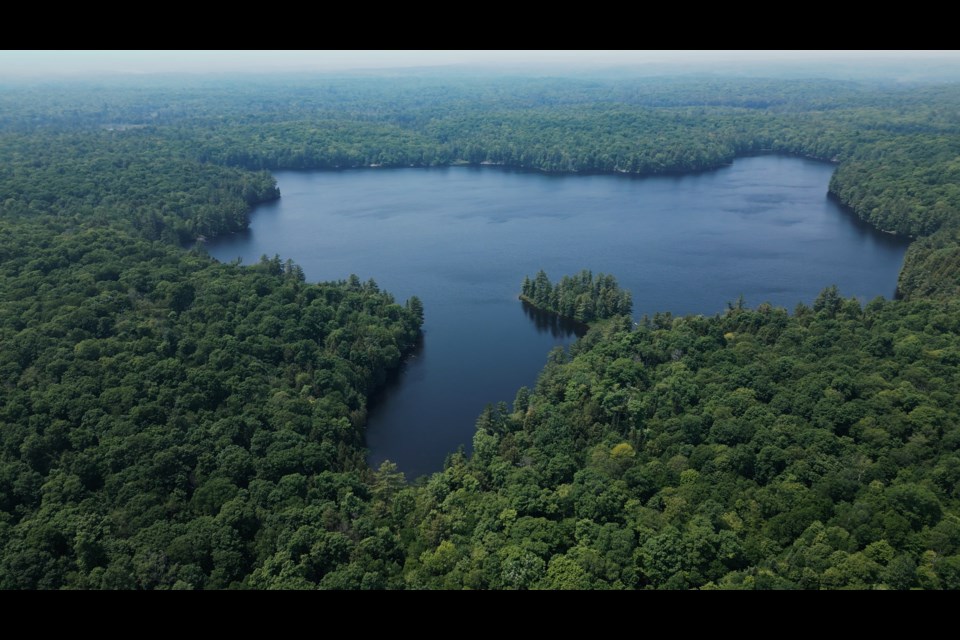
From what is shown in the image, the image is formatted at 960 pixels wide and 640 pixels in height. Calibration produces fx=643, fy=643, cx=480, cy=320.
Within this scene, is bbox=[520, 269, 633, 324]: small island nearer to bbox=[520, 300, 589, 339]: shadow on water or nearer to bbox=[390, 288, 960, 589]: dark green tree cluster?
bbox=[520, 300, 589, 339]: shadow on water

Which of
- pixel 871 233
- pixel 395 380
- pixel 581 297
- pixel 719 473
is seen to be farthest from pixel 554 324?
pixel 871 233

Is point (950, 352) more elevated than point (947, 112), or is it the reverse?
point (947, 112)

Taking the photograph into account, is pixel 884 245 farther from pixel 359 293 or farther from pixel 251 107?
pixel 251 107

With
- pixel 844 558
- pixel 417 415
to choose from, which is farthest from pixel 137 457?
pixel 844 558

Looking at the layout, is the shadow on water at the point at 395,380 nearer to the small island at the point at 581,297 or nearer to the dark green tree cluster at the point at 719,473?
the dark green tree cluster at the point at 719,473

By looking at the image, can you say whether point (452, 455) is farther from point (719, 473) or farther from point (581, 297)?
point (581, 297)
